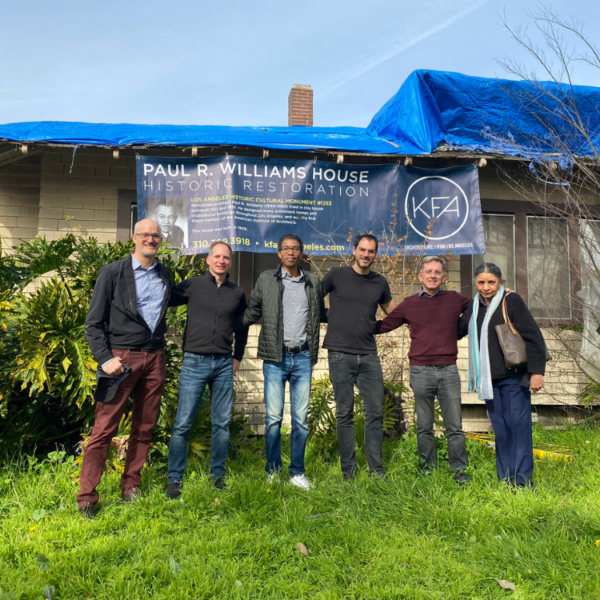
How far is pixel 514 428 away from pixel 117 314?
3222 mm

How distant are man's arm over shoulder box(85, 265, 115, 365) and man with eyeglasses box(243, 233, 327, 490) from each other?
1.15m

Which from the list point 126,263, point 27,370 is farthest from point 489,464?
point 27,370

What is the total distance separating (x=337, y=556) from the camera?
320cm

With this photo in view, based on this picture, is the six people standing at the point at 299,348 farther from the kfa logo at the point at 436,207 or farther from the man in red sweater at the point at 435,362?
the kfa logo at the point at 436,207

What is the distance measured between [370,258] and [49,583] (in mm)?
3219

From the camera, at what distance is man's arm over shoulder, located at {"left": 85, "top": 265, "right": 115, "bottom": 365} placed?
3686 millimetres

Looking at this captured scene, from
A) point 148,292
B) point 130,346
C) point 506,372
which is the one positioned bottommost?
point 506,372

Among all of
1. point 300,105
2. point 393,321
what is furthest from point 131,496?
point 300,105

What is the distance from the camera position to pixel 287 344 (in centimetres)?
438

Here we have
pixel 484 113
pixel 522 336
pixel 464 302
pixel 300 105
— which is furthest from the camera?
pixel 300 105

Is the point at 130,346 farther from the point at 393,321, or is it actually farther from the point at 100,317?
the point at 393,321

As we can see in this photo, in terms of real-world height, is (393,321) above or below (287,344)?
above

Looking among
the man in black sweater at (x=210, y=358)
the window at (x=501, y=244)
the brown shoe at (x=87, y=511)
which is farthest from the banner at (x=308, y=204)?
the brown shoe at (x=87, y=511)

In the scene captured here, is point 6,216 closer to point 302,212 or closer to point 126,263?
point 302,212
